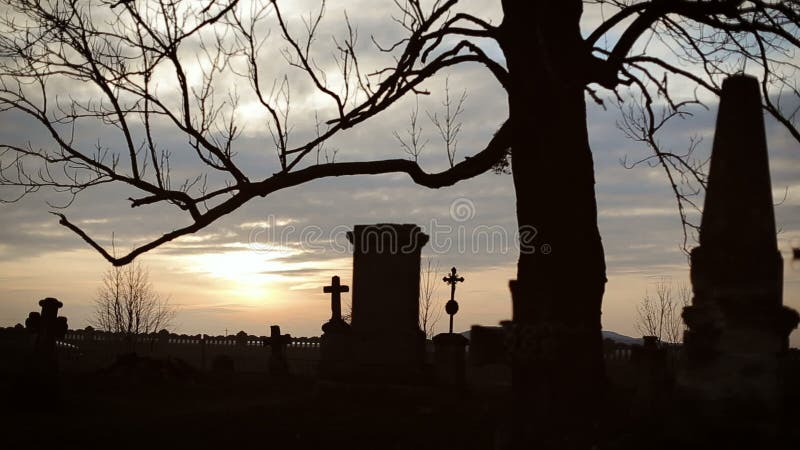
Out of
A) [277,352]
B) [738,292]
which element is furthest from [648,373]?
[277,352]

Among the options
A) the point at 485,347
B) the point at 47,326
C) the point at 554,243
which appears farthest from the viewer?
the point at 47,326

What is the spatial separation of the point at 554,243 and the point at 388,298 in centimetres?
798

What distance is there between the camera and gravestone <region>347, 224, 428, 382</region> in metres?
15.1

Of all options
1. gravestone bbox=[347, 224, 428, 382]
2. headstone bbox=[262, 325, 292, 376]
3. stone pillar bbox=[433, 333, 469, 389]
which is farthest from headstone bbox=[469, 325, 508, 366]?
headstone bbox=[262, 325, 292, 376]

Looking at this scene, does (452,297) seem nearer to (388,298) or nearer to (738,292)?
(388,298)

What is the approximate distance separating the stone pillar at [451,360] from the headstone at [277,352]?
5.20 m

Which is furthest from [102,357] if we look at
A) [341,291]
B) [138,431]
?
[138,431]

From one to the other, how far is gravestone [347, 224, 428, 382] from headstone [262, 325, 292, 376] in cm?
634

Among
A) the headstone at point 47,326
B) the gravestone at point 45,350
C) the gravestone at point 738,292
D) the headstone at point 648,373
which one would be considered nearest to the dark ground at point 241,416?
the gravestone at point 45,350

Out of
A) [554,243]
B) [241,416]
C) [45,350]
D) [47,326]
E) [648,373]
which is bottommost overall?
[241,416]

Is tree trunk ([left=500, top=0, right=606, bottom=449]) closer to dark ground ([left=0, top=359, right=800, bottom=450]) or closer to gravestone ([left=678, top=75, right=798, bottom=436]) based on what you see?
dark ground ([left=0, top=359, right=800, bottom=450])

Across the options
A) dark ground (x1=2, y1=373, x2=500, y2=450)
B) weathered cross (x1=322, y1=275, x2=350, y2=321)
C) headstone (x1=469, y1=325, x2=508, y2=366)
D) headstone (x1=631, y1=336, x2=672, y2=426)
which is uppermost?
weathered cross (x1=322, y1=275, x2=350, y2=321)

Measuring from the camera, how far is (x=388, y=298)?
50.0 ft

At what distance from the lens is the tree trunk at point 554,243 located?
7309 mm
